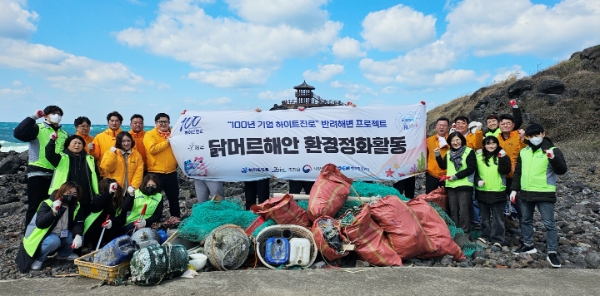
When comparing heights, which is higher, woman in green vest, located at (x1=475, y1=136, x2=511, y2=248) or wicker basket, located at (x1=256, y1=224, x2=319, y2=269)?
woman in green vest, located at (x1=475, y1=136, x2=511, y2=248)

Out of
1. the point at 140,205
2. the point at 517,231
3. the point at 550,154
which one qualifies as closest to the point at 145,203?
the point at 140,205

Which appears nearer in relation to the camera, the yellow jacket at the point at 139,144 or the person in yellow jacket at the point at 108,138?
the person in yellow jacket at the point at 108,138

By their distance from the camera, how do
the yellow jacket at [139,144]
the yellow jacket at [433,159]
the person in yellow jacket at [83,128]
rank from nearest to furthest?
the person in yellow jacket at [83,128] → the yellow jacket at [433,159] → the yellow jacket at [139,144]

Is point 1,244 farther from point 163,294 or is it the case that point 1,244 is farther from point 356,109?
point 356,109

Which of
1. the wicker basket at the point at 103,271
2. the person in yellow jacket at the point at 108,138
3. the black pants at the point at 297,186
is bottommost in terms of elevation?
the wicker basket at the point at 103,271

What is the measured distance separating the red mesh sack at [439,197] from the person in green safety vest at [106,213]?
14.4ft

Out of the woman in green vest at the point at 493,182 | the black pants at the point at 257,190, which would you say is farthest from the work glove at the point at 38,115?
the woman in green vest at the point at 493,182

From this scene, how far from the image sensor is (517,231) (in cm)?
604

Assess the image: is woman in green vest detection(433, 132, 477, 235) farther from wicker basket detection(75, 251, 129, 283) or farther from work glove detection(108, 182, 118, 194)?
work glove detection(108, 182, 118, 194)

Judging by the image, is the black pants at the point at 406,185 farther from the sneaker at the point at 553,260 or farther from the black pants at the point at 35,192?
the black pants at the point at 35,192

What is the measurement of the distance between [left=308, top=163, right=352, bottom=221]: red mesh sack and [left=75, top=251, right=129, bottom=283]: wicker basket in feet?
7.61

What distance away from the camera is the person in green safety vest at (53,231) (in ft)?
15.8

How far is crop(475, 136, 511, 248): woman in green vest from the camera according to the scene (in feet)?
17.5

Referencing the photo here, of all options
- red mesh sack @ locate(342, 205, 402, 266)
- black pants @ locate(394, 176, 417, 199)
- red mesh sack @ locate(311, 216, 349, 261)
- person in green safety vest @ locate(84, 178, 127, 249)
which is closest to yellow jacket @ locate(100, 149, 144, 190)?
person in green safety vest @ locate(84, 178, 127, 249)
